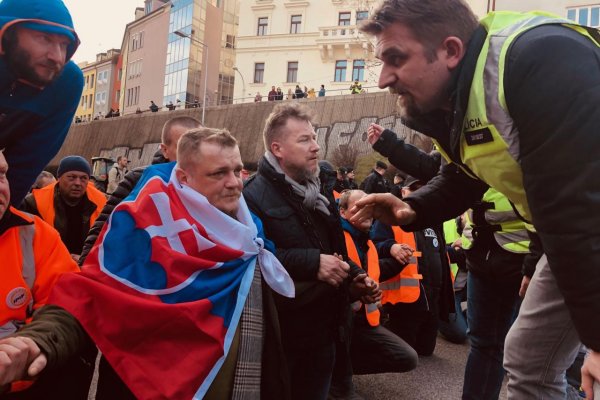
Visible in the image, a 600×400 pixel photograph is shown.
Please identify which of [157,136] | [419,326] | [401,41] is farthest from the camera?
[157,136]

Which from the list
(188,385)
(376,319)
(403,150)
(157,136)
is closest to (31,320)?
(188,385)

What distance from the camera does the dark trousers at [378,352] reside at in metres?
4.01

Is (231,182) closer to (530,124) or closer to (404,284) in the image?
(530,124)

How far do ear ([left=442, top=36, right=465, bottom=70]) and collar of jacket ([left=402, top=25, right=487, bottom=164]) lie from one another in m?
0.02

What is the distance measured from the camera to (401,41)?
1849 mm

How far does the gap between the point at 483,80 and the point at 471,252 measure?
1783 mm

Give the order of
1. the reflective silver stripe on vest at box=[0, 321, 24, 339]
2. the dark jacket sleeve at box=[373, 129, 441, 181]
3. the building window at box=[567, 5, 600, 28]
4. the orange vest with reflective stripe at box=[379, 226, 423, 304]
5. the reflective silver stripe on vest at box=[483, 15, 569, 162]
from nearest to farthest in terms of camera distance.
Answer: the reflective silver stripe on vest at box=[483, 15, 569, 162]
the reflective silver stripe on vest at box=[0, 321, 24, 339]
the dark jacket sleeve at box=[373, 129, 441, 181]
the orange vest with reflective stripe at box=[379, 226, 423, 304]
the building window at box=[567, 5, 600, 28]

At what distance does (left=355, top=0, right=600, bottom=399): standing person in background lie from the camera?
1391 mm

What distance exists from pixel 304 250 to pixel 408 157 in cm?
193

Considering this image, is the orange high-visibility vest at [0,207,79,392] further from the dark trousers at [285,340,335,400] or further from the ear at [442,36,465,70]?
the ear at [442,36,465,70]

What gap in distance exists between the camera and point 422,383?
469cm

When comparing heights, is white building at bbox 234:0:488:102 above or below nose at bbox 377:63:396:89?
above

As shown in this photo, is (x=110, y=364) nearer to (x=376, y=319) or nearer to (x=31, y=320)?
(x=31, y=320)

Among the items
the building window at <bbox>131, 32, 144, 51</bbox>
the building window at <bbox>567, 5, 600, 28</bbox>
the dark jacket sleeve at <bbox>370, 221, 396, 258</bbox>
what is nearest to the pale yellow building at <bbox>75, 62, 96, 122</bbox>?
the building window at <bbox>131, 32, 144, 51</bbox>
